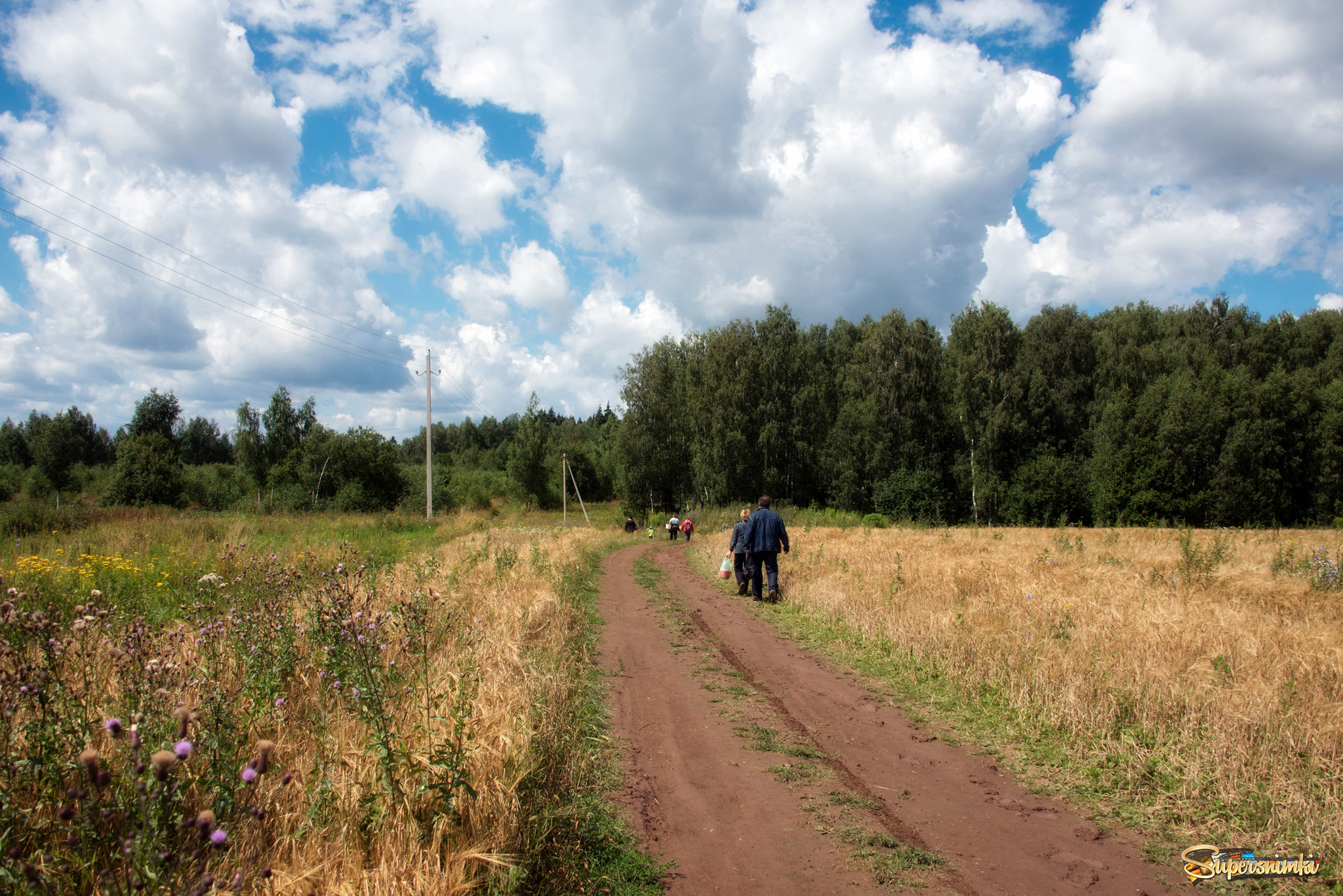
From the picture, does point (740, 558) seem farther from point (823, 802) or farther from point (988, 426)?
point (988, 426)

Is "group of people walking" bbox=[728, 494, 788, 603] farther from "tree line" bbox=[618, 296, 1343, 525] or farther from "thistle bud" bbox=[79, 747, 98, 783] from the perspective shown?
"tree line" bbox=[618, 296, 1343, 525]

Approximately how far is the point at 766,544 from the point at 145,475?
48689 mm

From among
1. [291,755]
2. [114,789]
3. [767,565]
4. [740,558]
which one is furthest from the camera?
[740,558]

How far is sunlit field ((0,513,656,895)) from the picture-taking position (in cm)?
277

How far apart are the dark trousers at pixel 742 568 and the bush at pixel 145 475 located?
44.8 m

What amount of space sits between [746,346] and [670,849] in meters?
43.8

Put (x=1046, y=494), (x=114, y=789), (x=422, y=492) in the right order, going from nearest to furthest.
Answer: (x=114, y=789) < (x=1046, y=494) < (x=422, y=492)

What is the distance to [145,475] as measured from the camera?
1738 inches

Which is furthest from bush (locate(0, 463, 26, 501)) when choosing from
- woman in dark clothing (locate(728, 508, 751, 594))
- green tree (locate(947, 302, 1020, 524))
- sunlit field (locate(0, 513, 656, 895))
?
green tree (locate(947, 302, 1020, 524))

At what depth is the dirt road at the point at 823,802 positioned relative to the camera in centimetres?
379

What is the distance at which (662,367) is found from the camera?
2077 inches

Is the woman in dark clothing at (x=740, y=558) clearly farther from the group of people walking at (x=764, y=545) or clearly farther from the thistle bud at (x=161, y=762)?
the thistle bud at (x=161, y=762)

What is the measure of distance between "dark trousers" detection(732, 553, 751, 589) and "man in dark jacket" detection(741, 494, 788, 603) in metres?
0.51

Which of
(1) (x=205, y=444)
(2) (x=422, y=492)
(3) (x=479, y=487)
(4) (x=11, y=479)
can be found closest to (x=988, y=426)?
(2) (x=422, y=492)
